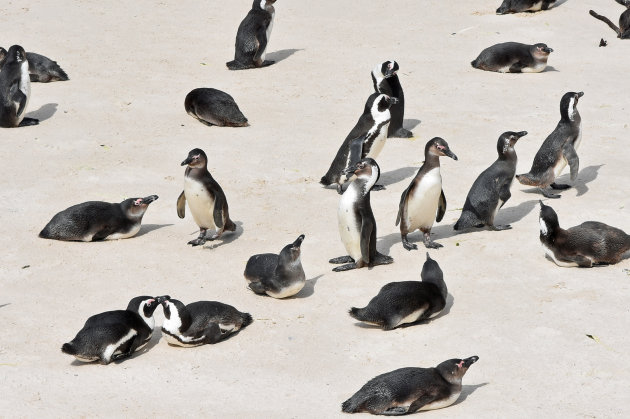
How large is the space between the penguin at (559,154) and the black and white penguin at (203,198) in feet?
9.04

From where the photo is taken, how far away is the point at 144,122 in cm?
1088

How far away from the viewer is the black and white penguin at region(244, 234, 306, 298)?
21.9ft

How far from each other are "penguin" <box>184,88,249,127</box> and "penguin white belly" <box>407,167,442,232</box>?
3.45 meters

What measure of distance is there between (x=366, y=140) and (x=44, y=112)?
13.3ft

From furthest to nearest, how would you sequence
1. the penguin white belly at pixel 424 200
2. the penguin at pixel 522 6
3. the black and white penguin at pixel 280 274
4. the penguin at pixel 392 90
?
the penguin at pixel 522 6, the penguin at pixel 392 90, the penguin white belly at pixel 424 200, the black and white penguin at pixel 280 274

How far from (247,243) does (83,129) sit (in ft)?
11.6

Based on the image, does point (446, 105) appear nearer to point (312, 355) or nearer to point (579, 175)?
point (579, 175)

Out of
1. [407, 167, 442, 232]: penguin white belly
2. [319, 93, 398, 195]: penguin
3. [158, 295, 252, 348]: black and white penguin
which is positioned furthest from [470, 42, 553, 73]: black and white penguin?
[158, 295, 252, 348]: black and white penguin

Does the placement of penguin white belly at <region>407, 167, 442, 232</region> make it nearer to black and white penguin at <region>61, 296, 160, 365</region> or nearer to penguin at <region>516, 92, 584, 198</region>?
penguin at <region>516, 92, 584, 198</region>

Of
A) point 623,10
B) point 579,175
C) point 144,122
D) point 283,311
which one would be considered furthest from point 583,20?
point 283,311

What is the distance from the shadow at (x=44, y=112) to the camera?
11.1 meters

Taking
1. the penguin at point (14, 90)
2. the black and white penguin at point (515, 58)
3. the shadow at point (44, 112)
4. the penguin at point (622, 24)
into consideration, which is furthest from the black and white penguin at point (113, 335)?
the penguin at point (622, 24)

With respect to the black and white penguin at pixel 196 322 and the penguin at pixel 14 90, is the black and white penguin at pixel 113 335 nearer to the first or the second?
the black and white penguin at pixel 196 322

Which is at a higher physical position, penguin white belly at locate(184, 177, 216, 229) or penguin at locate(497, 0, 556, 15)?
penguin at locate(497, 0, 556, 15)
